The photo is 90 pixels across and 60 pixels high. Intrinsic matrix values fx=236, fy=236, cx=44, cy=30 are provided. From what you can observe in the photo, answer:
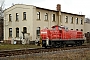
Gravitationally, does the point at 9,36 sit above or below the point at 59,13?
below

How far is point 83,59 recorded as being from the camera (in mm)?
15797

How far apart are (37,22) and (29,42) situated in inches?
171

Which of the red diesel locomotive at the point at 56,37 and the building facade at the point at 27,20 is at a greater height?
the building facade at the point at 27,20

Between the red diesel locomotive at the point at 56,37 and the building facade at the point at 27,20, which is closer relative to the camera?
the red diesel locomotive at the point at 56,37

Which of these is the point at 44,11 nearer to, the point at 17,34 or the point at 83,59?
the point at 17,34

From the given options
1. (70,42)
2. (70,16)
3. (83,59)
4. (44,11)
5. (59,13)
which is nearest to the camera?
(83,59)

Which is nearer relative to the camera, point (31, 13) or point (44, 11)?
point (31, 13)

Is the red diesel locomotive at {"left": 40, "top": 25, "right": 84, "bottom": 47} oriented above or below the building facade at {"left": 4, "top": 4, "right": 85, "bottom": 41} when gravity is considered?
below

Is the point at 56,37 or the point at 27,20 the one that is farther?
the point at 27,20

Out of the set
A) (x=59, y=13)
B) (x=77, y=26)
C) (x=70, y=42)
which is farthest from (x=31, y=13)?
(x=77, y=26)

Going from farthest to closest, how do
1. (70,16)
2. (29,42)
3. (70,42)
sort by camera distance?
(70,16)
(29,42)
(70,42)

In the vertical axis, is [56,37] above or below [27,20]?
below

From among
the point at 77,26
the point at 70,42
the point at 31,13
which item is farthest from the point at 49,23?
the point at 70,42

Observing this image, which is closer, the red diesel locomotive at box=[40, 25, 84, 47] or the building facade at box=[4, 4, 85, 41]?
the red diesel locomotive at box=[40, 25, 84, 47]
